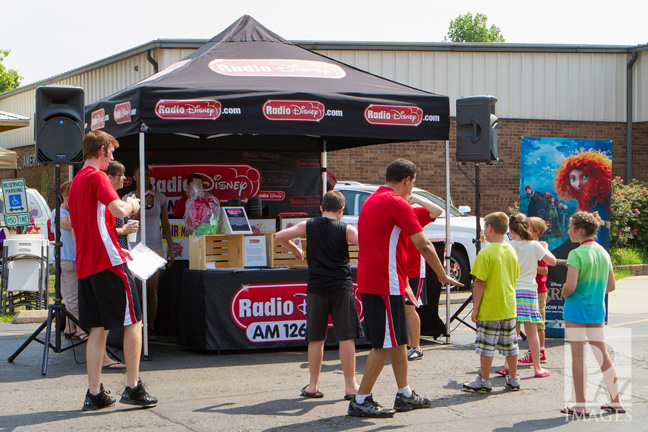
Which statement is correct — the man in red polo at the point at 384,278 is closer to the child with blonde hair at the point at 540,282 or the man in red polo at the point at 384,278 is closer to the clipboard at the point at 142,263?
the clipboard at the point at 142,263

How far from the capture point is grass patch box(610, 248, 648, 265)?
57.1 ft

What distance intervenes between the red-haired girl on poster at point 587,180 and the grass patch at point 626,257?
8.44 metres

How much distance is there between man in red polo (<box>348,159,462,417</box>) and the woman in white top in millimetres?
1902


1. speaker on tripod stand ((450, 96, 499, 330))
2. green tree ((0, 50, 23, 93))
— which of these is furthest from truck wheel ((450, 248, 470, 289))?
green tree ((0, 50, 23, 93))

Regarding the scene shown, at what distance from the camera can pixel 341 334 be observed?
642cm

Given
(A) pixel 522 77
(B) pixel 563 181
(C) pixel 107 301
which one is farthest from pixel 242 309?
(A) pixel 522 77

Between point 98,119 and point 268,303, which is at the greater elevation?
point 98,119

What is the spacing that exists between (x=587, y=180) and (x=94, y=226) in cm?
599

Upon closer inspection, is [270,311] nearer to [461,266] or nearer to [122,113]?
[122,113]

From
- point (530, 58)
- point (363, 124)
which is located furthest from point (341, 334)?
point (530, 58)

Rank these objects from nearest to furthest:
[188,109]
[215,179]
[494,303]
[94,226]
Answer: [94,226] → [494,303] → [188,109] → [215,179]

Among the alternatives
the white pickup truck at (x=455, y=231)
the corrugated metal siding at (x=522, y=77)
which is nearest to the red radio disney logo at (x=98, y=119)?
the white pickup truck at (x=455, y=231)

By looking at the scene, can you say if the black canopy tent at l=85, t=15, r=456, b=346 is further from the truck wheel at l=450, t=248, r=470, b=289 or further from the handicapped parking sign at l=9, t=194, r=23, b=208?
the truck wheel at l=450, t=248, r=470, b=289

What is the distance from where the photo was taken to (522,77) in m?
19.9
